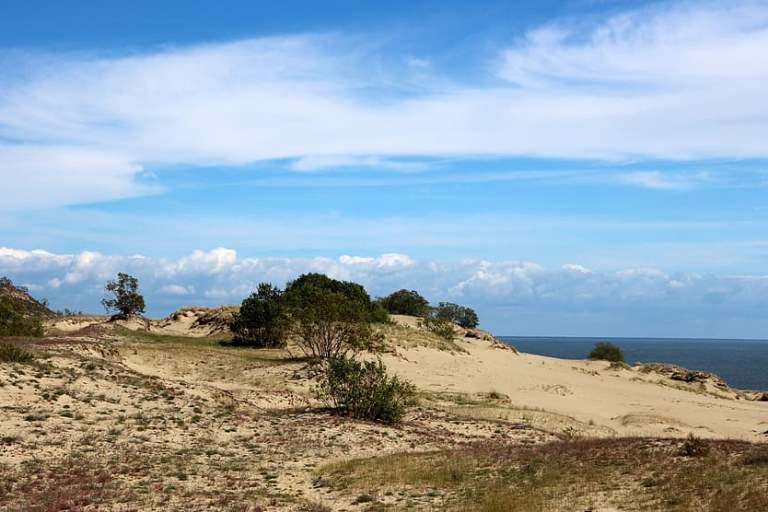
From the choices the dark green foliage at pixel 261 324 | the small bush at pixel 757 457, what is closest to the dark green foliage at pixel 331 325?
the dark green foliage at pixel 261 324

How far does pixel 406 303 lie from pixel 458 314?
395 inches

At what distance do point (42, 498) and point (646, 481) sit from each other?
11780 mm

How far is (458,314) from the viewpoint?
97.3 m

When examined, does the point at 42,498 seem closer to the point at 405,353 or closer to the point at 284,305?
the point at 405,353

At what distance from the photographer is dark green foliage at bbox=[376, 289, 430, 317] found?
3531 inches

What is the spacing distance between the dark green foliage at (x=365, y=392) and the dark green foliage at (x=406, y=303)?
60.4 meters

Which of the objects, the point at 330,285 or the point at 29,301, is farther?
the point at 29,301

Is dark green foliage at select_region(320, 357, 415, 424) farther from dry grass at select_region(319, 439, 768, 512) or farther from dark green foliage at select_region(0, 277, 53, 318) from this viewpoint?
dark green foliage at select_region(0, 277, 53, 318)

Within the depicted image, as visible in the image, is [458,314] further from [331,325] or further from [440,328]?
[331,325]

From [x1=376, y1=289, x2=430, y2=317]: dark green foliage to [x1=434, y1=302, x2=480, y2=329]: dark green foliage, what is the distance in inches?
159

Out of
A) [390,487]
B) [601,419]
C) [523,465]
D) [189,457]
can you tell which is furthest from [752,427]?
[189,457]

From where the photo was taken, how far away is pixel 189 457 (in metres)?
19.3

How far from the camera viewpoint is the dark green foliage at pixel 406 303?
89.7 meters

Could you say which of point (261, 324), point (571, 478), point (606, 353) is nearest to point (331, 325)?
point (261, 324)
